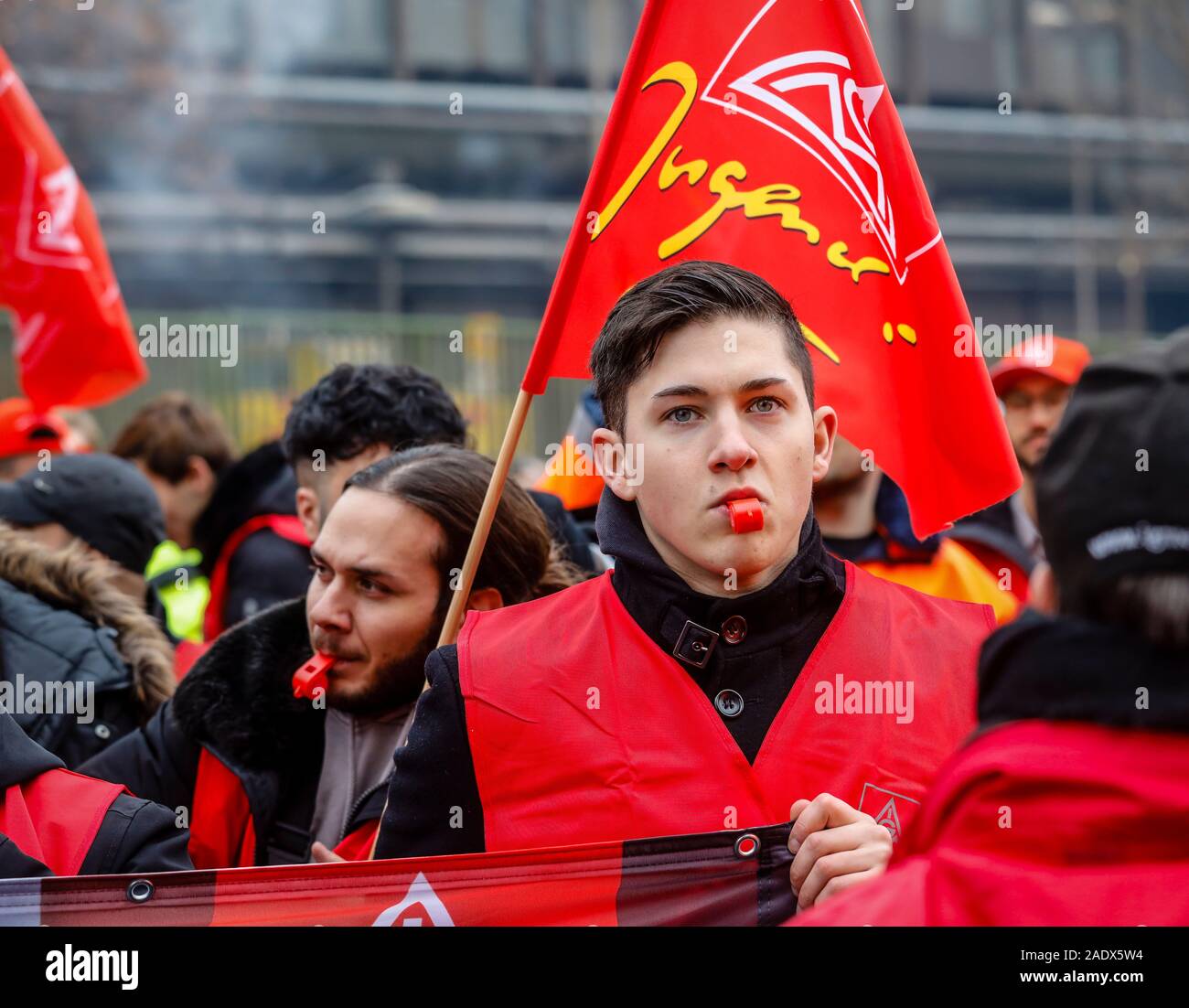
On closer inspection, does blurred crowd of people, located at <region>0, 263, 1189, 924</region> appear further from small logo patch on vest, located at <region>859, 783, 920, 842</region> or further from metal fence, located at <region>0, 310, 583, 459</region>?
metal fence, located at <region>0, 310, 583, 459</region>

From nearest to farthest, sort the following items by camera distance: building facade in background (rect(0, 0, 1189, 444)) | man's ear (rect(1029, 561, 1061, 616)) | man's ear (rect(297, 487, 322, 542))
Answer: man's ear (rect(1029, 561, 1061, 616))
man's ear (rect(297, 487, 322, 542))
building facade in background (rect(0, 0, 1189, 444))

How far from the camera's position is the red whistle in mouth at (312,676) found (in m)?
3.10

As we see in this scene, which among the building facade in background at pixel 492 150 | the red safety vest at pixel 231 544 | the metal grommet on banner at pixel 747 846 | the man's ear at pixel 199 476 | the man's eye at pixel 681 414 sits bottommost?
the metal grommet on banner at pixel 747 846

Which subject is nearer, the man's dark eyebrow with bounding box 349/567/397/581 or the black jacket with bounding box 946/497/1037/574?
the man's dark eyebrow with bounding box 349/567/397/581

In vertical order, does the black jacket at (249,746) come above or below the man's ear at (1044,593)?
above

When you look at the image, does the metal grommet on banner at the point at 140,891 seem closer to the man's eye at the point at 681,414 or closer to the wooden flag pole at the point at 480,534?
the wooden flag pole at the point at 480,534

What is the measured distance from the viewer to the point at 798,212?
327 cm

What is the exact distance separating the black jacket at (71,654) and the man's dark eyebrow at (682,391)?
158 cm

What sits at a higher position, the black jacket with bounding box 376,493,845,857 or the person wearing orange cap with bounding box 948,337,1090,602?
the person wearing orange cap with bounding box 948,337,1090,602

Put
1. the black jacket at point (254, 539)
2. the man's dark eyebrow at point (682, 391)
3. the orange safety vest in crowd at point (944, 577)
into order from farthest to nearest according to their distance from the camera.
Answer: the black jacket at point (254, 539)
the orange safety vest in crowd at point (944, 577)
the man's dark eyebrow at point (682, 391)

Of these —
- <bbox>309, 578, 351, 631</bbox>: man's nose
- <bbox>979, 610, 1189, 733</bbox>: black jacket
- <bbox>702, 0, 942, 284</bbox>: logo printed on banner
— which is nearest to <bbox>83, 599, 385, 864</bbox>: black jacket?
<bbox>309, 578, 351, 631</bbox>: man's nose

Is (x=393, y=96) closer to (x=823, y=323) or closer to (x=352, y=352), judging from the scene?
(x=352, y=352)

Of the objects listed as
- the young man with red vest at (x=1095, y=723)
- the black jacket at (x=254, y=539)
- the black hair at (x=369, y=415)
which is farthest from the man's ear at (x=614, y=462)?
the black jacket at (x=254, y=539)

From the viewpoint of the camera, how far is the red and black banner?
2.33 meters
